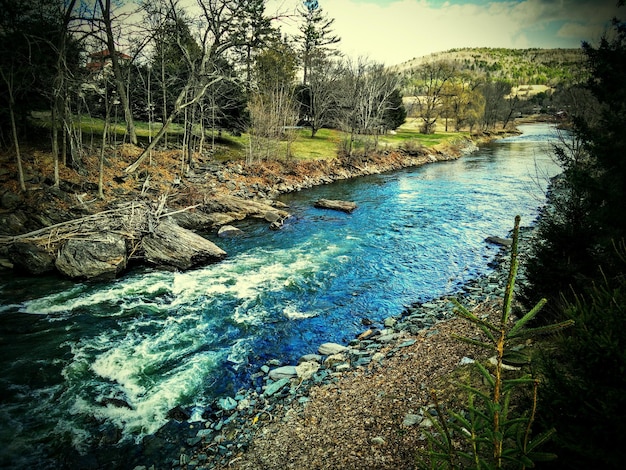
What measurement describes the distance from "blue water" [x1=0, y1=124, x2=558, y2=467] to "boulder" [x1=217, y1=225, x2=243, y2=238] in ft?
2.22

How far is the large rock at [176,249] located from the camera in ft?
41.7

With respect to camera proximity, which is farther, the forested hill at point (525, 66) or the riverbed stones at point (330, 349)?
the forested hill at point (525, 66)

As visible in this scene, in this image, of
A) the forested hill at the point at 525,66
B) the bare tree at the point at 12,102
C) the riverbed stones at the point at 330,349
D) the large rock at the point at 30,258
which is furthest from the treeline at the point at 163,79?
the forested hill at the point at 525,66

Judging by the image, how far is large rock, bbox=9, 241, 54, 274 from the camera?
11.1 metres

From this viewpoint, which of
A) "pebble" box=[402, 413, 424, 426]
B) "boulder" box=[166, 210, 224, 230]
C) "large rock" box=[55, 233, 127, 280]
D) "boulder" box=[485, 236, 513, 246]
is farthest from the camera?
"boulder" box=[166, 210, 224, 230]

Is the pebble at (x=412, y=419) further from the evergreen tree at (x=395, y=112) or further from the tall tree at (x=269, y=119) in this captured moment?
the evergreen tree at (x=395, y=112)

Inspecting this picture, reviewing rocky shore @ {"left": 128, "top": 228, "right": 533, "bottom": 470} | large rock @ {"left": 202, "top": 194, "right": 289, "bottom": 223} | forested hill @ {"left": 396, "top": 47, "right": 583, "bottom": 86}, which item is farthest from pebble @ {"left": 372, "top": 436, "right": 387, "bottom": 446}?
forested hill @ {"left": 396, "top": 47, "right": 583, "bottom": 86}

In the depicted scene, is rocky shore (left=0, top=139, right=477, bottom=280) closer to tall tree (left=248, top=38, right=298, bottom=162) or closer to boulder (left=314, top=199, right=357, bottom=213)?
boulder (left=314, top=199, right=357, bottom=213)

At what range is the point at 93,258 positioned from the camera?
37.9 ft

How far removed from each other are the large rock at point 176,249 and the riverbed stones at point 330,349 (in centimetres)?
708

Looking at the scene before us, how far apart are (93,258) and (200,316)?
5217mm

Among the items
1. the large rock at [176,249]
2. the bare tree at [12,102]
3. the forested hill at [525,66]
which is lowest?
the large rock at [176,249]

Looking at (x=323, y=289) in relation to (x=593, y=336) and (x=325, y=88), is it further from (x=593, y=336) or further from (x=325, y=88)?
(x=325, y=88)

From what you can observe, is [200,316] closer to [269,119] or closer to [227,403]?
[227,403]
